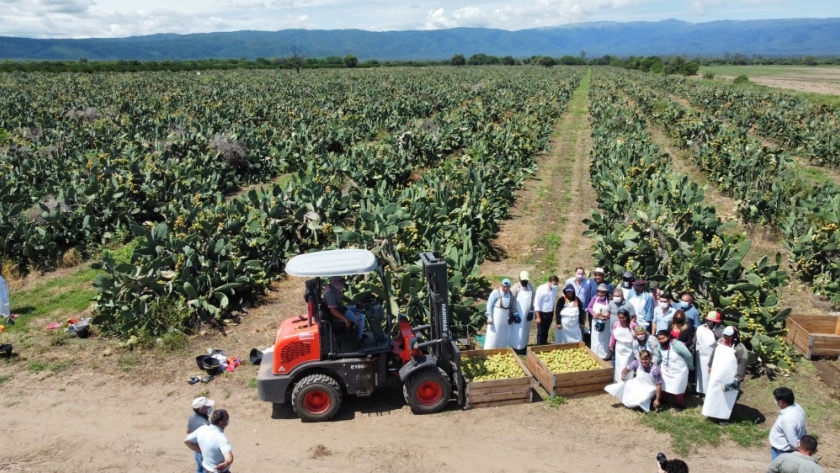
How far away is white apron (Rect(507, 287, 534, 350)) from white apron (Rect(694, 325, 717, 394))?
235cm

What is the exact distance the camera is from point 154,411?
7.41m

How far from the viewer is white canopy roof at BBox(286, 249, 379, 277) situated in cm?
639

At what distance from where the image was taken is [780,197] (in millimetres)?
14125

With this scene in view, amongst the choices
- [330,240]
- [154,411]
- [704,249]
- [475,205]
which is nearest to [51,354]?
[154,411]

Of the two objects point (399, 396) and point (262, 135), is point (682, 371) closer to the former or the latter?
point (399, 396)

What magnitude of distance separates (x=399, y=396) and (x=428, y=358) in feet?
3.18

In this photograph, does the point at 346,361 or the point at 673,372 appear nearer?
the point at 346,361

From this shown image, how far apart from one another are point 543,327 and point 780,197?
29.0 feet

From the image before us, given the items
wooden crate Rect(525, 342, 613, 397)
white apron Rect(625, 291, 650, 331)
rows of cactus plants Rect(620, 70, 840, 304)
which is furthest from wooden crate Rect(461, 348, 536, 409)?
rows of cactus plants Rect(620, 70, 840, 304)

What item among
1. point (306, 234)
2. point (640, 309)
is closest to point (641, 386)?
point (640, 309)

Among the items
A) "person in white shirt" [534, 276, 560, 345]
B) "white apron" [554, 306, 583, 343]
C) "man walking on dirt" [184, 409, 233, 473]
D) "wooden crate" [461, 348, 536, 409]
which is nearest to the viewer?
"man walking on dirt" [184, 409, 233, 473]

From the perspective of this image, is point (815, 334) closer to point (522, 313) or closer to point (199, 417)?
point (522, 313)

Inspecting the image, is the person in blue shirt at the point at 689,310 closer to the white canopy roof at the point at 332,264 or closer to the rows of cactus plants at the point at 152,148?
the white canopy roof at the point at 332,264

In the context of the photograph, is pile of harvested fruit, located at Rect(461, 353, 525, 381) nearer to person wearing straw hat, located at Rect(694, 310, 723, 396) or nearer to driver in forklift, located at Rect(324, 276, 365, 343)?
driver in forklift, located at Rect(324, 276, 365, 343)
